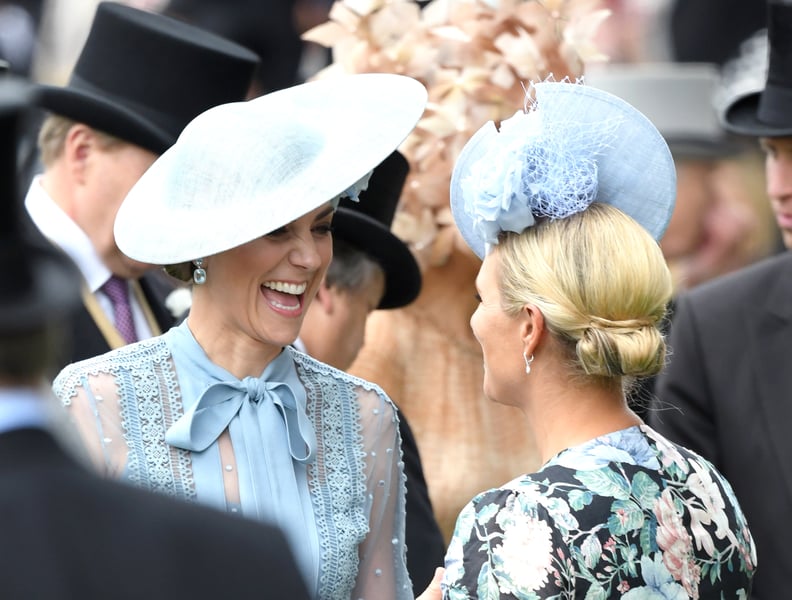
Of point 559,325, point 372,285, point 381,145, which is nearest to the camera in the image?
point 559,325

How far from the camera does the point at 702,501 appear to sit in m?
2.74

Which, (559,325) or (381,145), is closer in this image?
(559,325)

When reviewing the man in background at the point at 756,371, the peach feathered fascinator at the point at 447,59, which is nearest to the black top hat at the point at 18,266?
the peach feathered fascinator at the point at 447,59

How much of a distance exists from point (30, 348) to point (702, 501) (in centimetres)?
151

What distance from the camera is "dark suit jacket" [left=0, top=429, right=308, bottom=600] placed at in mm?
1580

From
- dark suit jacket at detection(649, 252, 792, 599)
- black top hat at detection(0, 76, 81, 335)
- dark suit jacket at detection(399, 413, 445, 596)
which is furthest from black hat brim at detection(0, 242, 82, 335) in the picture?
dark suit jacket at detection(649, 252, 792, 599)

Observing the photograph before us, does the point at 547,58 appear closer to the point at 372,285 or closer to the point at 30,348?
the point at 372,285

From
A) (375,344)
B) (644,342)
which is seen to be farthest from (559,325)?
(375,344)

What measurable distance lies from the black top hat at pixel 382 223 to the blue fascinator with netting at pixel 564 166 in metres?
0.76

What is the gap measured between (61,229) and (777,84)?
218cm

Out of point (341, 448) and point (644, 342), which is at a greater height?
point (644, 342)

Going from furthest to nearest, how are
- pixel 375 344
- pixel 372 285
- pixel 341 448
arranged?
pixel 375 344 → pixel 372 285 → pixel 341 448

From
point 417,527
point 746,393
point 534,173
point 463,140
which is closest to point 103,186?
point 463,140

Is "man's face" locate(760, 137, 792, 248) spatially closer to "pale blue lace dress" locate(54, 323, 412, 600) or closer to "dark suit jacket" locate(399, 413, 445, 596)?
"dark suit jacket" locate(399, 413, 445, 596)
